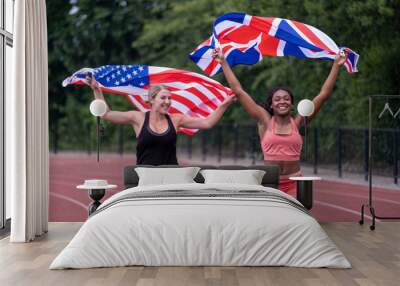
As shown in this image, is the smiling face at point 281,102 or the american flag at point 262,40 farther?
the american flag at point 262,40

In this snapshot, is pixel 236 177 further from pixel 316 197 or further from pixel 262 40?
pixel 316 197

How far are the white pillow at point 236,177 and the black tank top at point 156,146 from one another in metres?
0.44

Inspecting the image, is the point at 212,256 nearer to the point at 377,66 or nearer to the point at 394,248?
the point at 394,248

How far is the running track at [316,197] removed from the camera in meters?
11.1

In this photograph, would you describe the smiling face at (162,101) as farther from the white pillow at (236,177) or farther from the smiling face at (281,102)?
the smiling face at (281,102)

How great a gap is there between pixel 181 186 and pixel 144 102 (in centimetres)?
223

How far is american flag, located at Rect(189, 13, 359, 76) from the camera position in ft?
26.3

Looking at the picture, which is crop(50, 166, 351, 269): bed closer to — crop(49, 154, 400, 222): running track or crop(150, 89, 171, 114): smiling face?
crop(150, 89, 171, 114): smiling face

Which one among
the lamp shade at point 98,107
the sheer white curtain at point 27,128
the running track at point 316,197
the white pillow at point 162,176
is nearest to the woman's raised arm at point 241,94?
the white pillow at point 162,176

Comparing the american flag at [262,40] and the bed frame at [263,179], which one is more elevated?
the american flag at [262,40]

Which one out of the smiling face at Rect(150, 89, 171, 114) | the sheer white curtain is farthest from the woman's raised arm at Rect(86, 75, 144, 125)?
the sheer white curtain

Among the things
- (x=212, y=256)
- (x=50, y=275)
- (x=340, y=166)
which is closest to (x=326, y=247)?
(x=212, y=256)

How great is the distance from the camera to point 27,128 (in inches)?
294

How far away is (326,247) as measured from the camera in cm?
595
